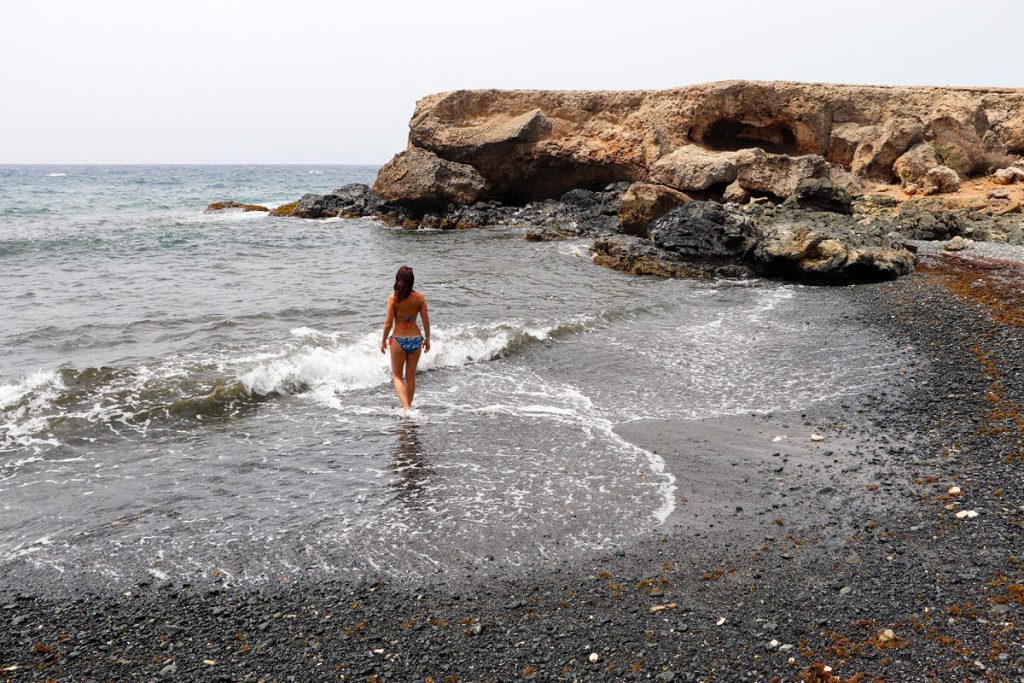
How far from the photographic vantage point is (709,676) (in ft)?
13.2

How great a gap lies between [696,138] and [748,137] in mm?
3089

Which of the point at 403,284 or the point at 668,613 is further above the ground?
the point at 403,284

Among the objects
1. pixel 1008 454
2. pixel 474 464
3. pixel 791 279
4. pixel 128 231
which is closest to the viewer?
pixel 1008 454

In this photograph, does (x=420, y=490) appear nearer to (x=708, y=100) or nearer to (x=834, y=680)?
(x=834, y=680)

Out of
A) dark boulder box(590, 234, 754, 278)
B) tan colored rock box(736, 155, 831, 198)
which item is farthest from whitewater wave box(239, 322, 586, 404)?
tan colored rock box(736, 155, 831, 198)

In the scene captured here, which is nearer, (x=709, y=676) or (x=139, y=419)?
(x=709, y=676)

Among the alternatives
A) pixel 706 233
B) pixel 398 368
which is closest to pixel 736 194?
pixel 706 233

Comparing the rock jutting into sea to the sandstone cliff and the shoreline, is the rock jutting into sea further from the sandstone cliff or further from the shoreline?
the shoreline

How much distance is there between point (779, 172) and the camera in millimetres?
26406

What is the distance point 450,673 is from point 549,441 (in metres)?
3.80

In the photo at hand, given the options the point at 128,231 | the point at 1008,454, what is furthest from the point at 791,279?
the point at 128,231

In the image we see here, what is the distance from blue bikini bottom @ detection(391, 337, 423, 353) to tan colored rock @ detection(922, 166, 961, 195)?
2397 centimetres

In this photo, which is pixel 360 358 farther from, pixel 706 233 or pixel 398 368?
pixel 706 233

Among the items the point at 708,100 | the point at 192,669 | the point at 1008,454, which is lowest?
the point at 192,669
